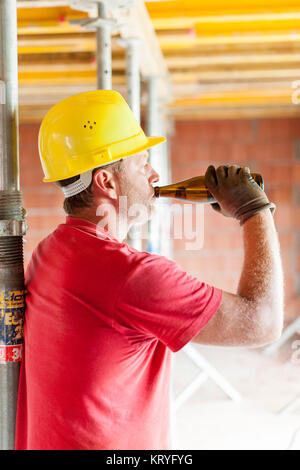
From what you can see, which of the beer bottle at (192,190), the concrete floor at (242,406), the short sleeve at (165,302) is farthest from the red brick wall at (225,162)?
the short sleeve at (165,302)

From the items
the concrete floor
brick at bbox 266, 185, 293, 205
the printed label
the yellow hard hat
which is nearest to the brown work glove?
the yellow hard hat

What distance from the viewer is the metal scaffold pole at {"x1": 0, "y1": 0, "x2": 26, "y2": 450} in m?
1.27

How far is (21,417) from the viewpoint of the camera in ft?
4.28

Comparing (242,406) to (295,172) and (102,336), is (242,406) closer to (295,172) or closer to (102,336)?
(102,336)

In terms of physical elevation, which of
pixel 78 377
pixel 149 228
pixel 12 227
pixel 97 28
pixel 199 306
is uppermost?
pixel 97 28

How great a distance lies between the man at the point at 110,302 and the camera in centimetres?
108

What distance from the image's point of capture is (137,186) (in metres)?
1.34

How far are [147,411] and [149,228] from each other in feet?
8.52

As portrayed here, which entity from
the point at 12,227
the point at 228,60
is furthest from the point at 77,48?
the point at 12,227

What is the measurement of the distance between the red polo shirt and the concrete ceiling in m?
1.81

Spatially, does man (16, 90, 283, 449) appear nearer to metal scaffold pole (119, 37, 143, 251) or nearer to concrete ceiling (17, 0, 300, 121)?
metal scaffold pole (119, 37, 143, 251)

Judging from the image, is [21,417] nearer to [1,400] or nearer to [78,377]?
[1,400]

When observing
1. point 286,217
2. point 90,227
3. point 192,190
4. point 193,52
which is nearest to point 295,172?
point 286,217

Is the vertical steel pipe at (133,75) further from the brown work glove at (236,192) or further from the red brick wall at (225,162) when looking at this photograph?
the red brick wall at (225,162)
